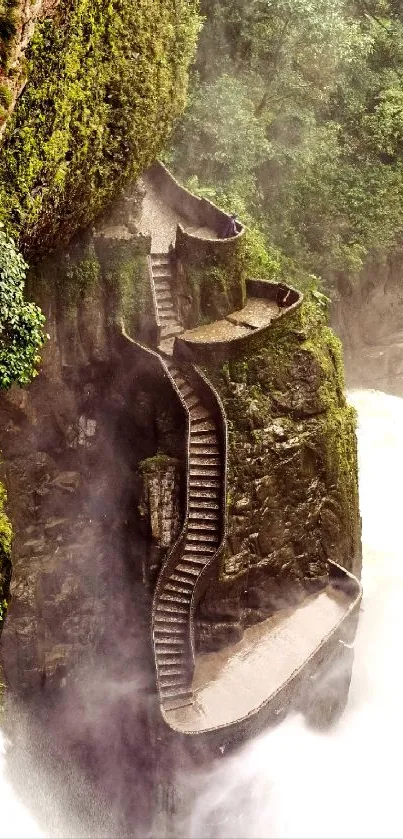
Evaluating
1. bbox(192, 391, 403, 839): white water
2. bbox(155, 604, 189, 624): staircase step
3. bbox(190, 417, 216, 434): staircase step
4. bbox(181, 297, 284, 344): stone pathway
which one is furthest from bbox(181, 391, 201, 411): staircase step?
bbox(192, 391, 403, 839): white water

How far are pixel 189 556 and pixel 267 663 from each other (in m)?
3.87

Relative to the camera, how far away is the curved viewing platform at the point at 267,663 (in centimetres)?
1908

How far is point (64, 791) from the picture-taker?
2153 cm

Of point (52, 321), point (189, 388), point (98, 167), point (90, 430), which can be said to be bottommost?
point (90, 430)

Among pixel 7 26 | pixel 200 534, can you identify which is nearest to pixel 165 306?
pixel 200 534

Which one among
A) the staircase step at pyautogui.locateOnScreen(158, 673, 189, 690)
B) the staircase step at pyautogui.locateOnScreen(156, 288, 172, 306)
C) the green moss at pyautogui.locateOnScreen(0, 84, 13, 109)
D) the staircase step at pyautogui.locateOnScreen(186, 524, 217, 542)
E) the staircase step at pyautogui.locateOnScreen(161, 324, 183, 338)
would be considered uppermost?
the green moss at pyautogui.locateOnScreen(0, 84, 13, 109)

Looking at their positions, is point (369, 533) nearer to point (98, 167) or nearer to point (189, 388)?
point (189, 388)

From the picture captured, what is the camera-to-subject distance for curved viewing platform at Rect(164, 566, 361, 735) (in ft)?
62.6

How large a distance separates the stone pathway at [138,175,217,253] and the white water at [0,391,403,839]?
1430 cm

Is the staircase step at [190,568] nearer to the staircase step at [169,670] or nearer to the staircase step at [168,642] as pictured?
the staircase step at [168,642]

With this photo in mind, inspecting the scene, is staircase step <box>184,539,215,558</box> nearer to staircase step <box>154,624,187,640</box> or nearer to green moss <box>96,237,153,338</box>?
staircase step <box>154,624,187,640</box>

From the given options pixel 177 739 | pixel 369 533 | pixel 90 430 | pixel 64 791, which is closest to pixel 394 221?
pixel 369 533

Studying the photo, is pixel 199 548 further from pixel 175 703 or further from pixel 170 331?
pixel 170 331

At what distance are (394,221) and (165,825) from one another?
1061 inches
